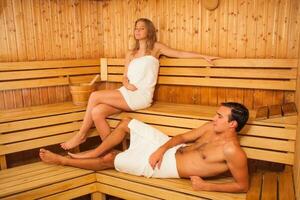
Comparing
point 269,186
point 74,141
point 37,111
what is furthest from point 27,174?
point 269,186

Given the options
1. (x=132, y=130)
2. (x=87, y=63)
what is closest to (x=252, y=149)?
(x=132, y=130)

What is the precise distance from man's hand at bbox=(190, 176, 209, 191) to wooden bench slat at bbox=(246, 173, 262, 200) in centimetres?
33

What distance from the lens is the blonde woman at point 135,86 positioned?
329 centimetres

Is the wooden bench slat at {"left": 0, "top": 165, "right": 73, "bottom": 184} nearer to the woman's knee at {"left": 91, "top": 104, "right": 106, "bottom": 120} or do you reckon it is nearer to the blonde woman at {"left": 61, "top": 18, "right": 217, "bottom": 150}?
the blonde woman at {"left": 61, "top": 18, "right": 217, "bottom": 150}

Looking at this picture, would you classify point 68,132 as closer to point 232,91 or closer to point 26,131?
point 26,131

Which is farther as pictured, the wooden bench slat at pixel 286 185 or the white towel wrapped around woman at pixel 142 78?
the white towel wrapped around woman at pixel 142 78

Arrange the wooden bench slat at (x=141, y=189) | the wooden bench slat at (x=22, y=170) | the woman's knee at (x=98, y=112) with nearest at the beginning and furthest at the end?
the wooden bench slat at (x=141, y=189) → the wooden bench slat at (x=22, y=170) → the woman's knee at (x=98, y=112)

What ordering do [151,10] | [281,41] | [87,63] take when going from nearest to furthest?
[281,41], [151,10], [87,63]

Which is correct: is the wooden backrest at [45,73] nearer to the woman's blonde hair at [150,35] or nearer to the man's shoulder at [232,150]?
the woman's blonde hair at [150,35]

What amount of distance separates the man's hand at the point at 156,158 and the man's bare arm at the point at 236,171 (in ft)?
1.43

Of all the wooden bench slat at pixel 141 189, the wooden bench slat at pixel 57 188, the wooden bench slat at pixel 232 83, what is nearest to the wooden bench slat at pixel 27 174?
the wooden bench slat at pixel 57 188

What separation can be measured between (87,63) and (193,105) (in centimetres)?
160

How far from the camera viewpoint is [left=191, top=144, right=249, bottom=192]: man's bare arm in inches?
86.1

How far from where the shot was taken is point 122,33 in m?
4.22
